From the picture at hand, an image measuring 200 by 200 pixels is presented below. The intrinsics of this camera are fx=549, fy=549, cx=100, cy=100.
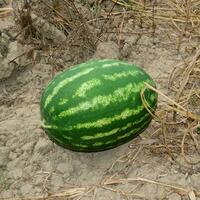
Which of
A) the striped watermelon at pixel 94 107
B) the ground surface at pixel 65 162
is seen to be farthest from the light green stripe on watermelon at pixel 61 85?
Result: the ground surface at pixel 65 162

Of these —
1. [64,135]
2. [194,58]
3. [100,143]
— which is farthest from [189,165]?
[194,58]

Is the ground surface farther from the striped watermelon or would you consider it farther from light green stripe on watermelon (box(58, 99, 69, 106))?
light green stripe on watermelon (box(58, 99, 69, 106))

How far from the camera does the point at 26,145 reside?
9.46 ft

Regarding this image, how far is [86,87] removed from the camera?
2.50 metres

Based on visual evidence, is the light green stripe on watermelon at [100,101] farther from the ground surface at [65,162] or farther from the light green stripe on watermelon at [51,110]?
the ground surface at [65,162]

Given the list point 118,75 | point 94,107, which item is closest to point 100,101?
point 94,107

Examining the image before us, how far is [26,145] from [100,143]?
0.52 meters

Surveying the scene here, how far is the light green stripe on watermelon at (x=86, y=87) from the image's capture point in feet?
8.19

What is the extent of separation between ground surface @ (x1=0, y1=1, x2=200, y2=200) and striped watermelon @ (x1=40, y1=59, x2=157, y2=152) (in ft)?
0.59

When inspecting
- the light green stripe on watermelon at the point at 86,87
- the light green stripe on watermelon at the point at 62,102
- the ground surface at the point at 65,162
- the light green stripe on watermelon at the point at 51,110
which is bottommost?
the ground surface at the point at 65,162

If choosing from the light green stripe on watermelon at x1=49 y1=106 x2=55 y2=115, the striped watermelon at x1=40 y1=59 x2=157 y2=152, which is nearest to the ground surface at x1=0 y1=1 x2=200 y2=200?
the striped watermelon at x1=40 y1=59 x2=157 y2=152

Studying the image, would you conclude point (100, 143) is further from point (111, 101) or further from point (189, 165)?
point (189, 165)

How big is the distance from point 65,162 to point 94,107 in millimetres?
439

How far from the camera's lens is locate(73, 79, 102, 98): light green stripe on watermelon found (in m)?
2.50
